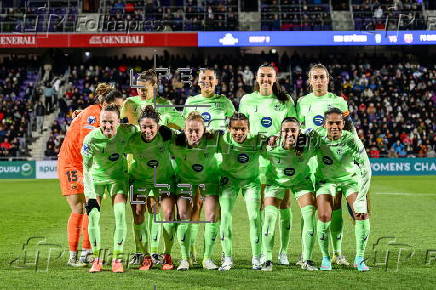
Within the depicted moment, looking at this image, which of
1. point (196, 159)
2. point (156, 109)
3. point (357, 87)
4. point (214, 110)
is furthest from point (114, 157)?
point (357, 87)

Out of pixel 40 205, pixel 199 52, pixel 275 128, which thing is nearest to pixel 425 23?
pixel 199 52

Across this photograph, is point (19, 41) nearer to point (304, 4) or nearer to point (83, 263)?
point (304, 4)

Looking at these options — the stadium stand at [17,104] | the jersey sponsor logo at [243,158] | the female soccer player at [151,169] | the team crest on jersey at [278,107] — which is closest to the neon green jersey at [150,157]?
the female soccer player at [151,169]

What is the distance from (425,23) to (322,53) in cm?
502

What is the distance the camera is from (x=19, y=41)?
3375 cm

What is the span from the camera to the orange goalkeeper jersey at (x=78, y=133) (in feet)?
30.5

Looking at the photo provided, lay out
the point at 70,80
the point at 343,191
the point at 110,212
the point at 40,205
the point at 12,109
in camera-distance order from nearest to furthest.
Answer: the point at 343,191 → the point at 110,212 → the point at 40,205 → the point at 12,109 → the point at 70,80

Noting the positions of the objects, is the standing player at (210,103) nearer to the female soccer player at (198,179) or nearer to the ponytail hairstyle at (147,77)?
the female soccer player at (198,179)

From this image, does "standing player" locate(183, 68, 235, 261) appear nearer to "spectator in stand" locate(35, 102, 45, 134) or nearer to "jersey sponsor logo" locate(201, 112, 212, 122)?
"jersey sponsor logo" locate(201, 112, 212, 122)

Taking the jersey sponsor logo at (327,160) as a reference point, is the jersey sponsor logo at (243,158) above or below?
above

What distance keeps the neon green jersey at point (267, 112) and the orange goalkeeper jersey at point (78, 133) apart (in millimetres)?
1780

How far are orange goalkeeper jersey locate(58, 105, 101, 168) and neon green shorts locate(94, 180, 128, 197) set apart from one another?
0.90 metres

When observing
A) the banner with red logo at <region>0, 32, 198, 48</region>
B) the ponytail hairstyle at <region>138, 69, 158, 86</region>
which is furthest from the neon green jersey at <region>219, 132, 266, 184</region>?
the banner with red logo at <region>0, 32, 198, 48</region>

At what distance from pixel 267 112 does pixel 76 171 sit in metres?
2.40
